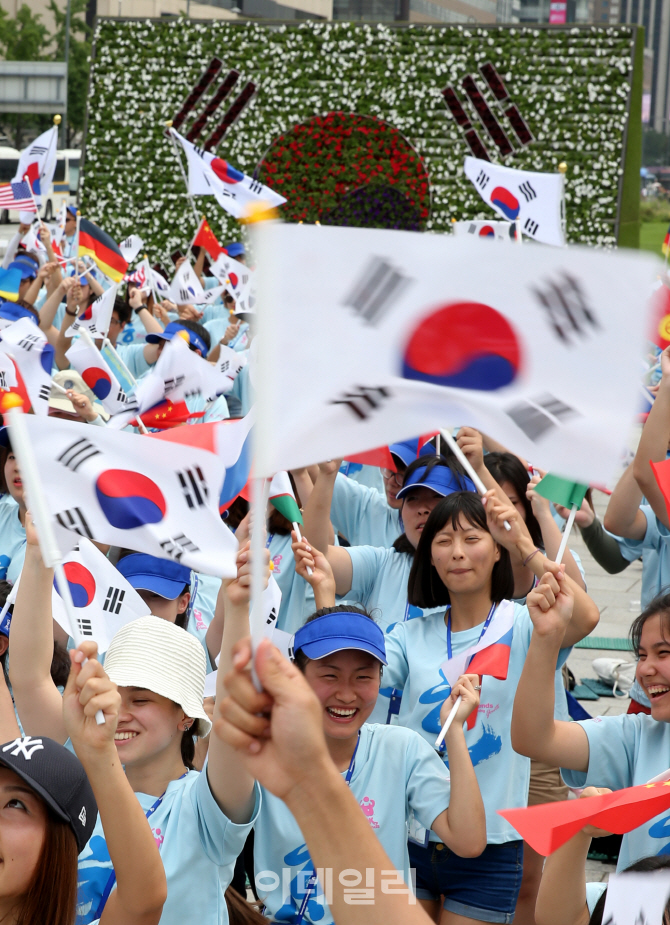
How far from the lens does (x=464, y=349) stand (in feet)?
7.73

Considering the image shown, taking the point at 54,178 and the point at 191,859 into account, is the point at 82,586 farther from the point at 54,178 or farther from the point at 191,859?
the point at 54,178

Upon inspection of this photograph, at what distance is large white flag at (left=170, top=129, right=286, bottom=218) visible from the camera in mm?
10992

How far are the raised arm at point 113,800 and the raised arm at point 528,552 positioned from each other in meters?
1.58

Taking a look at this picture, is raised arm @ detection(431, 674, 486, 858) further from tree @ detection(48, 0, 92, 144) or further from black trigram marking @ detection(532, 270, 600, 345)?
tree @ detection(48, 0, 92, 144)

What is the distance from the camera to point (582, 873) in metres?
2.58

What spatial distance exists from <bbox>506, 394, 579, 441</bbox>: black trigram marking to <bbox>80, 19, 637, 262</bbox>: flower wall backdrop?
56.5 feet

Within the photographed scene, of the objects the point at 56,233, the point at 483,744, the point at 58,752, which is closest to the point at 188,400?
the point at 483,744

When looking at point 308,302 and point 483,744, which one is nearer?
point 308,302

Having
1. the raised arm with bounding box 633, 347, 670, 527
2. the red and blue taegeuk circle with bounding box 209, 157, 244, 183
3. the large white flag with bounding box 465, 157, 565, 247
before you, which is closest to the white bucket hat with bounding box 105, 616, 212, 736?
the raised arm with bounding box 633, 347, 670, 527

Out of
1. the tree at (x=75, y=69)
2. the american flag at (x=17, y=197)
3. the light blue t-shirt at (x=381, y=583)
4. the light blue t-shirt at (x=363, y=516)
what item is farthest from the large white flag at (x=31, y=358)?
the tree at (x=75, y=69)

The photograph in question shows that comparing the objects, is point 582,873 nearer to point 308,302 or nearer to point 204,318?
point 308,302

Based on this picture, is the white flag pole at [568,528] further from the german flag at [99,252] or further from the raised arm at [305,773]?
the german flag at [99,252]

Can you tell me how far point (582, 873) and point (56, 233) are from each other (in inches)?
476

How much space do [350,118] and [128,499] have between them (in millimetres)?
17554
